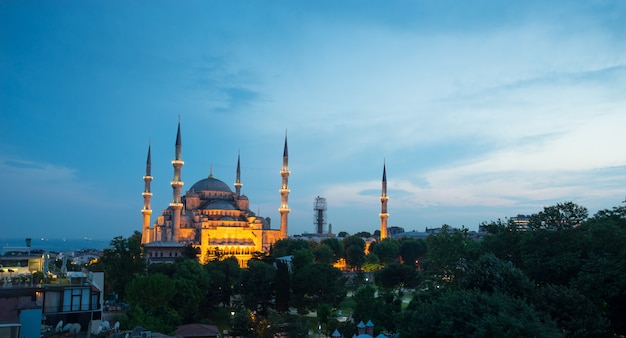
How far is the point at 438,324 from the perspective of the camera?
1727 cm

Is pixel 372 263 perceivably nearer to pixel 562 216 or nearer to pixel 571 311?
pixel 562 216

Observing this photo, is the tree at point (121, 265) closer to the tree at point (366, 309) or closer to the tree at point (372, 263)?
the tree at point (366, 309)

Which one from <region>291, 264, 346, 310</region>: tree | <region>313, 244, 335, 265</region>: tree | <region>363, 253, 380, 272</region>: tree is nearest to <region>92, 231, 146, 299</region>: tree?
<region>291, 264, 346, 310</region>: tree

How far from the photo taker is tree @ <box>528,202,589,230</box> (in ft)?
88.4

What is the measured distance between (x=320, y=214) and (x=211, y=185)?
102 ft

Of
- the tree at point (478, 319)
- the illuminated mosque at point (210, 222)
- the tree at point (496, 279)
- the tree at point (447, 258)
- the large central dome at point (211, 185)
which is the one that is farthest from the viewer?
the large central dome at point (211, 185)

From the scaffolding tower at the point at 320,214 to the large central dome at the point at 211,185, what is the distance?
86.4 ft

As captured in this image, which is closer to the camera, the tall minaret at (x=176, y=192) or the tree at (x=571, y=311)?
the tree at (x=571, y=311)

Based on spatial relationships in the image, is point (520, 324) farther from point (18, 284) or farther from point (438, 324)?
point (18, 284)

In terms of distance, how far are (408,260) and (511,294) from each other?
56094mm

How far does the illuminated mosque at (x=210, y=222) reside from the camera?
7112 cm

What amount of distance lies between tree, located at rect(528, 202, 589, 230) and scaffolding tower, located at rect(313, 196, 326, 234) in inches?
3116

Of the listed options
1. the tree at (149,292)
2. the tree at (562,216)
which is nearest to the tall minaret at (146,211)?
the tree at (149,292)

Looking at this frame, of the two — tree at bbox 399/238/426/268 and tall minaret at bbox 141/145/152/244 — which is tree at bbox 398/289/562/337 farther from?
tall minaret at bbox 141/145/152/244
